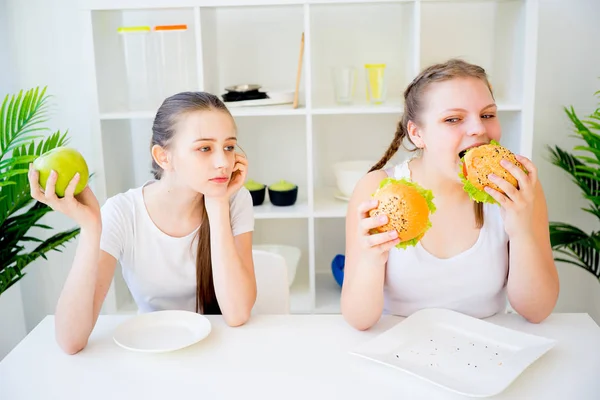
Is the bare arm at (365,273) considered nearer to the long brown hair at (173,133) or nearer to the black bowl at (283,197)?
the long brown hair at (173,133)

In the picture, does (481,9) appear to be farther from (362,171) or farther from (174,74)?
(174,74)

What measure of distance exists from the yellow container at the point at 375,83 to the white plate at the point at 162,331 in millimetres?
1493

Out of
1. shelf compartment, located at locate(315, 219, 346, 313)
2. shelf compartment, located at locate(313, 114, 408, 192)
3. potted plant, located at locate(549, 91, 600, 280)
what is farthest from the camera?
shelf compartment, located at locate(315, 219, 346, 313)

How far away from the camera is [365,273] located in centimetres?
144

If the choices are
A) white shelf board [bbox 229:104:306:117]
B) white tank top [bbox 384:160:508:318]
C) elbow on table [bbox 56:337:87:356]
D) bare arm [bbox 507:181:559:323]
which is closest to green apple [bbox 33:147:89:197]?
elbow on table [bbox 56:337:87:356]

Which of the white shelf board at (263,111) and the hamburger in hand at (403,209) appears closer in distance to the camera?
the hamburger in hand at (403,209)

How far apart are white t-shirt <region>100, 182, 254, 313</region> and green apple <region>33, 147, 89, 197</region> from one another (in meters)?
0.34

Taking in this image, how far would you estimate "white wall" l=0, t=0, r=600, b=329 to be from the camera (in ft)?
9.11

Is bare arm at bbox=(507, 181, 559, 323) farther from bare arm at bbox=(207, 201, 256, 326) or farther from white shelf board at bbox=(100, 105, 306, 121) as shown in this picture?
white shelf board at bbox=(100, 105, 306, 121)

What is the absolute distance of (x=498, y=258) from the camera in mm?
1608

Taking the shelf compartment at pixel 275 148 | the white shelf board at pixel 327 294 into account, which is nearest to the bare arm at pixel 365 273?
the white shelf board at pixel 327 294

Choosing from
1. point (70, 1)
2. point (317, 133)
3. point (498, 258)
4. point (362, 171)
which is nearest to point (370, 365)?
point (498, 258)

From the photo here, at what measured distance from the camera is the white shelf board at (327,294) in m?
2.72

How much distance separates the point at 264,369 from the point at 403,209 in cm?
43
